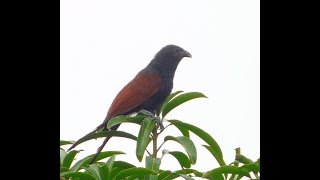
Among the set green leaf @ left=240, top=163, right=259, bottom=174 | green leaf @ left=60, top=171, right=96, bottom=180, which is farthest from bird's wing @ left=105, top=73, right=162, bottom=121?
green leaf @ left=240, top=163, right=259, bottom=174

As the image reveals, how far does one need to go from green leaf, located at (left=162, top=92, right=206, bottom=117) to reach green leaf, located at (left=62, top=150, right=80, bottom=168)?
0.84 metres

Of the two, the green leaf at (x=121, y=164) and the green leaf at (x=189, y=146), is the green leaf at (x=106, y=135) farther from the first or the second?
the green leaf at (x=189, y=146)

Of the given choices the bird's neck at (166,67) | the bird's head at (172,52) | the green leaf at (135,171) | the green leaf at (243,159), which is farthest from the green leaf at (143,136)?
the bird's head at (172,52)

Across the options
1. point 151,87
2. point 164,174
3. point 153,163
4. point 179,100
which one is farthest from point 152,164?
point 151,87

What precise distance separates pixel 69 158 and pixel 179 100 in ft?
3.18

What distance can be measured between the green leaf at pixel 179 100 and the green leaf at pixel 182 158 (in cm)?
48

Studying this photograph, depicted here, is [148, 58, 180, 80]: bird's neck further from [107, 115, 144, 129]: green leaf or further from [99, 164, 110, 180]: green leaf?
[99, 164, 110, 180]: green leaf

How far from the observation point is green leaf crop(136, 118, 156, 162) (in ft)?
11.1

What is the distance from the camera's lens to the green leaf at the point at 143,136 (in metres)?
3.38

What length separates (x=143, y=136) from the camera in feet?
11.3
